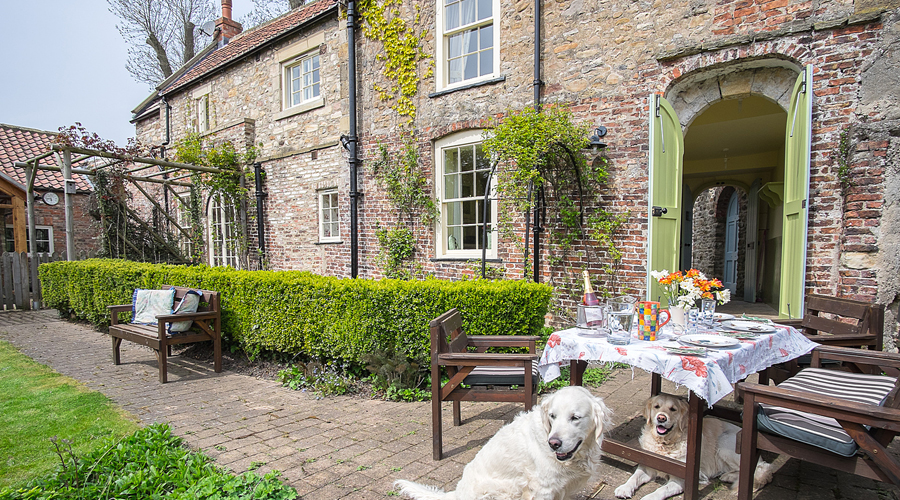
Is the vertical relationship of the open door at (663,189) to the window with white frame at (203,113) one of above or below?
below

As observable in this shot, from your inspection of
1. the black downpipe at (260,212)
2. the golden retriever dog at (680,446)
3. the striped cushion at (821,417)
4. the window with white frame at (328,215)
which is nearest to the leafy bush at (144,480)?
the golden retriever dog at (680,446)

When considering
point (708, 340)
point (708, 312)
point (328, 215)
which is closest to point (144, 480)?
point (708, 340)

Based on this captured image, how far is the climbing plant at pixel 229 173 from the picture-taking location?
1186 centimetres

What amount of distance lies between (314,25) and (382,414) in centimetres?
922

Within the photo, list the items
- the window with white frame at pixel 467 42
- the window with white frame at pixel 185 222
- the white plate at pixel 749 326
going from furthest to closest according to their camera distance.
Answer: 1. the window with white frame at pixel 185 222
2. the window with white frame at pixel 467 42
3. the white plate at pixel 749 326

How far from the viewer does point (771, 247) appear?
10164 millimetres

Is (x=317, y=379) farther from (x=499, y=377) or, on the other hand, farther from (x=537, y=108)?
(x=537, y=108)

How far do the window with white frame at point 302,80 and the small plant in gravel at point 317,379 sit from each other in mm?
7083

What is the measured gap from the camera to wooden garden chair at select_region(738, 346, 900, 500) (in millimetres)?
2096

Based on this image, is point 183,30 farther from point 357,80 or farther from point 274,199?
point 357,80

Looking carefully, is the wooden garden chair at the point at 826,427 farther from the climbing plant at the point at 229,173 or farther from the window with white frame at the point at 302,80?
the climbing plant at the point at 229,173

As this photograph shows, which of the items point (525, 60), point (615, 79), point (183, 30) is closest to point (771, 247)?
point (615, 79)

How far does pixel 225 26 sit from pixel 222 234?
8366mm

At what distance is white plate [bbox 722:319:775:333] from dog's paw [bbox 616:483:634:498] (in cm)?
136
